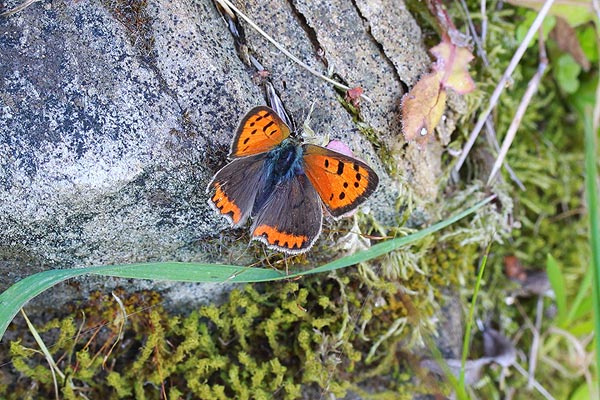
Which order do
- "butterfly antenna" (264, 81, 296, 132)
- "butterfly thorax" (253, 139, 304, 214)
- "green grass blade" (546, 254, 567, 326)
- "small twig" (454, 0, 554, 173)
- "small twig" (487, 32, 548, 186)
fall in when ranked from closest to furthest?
"butterfly thorax" (253, 139, 304, 214) → "butterfly antenna" (264, 81, 296, 132) → "small twig" (454, 0, 554, 173) → "small twig" (487, 32, 548, 186) → "green grass blade" (546, 254, 567, 326)

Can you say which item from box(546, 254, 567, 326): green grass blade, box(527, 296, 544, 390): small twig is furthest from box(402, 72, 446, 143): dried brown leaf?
box(527, 296, 544, 390): small twig

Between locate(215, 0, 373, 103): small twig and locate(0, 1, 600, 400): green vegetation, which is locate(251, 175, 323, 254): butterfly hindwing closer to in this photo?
locate(0, 1, 600, 400): green vegetation

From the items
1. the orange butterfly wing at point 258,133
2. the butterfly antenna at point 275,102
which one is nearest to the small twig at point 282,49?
the butterfly antenna at point 275,102

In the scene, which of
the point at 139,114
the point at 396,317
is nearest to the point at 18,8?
the point at 139,114

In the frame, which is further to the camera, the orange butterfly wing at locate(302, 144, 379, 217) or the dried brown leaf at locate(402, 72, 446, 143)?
the dried brown leaf at locate(402, 72, 446, 143)

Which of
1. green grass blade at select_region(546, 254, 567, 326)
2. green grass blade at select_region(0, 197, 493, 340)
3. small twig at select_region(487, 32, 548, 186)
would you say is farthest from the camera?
green grass blade at select_region(546, 254, 567, 326)

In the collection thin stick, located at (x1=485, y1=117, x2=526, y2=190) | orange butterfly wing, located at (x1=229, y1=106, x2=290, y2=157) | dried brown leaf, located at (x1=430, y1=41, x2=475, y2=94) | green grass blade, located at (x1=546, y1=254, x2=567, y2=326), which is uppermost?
orange butterfly wing, located at (x1=229, y1=106, x2=290, y2=157)

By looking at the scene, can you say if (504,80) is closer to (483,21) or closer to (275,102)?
(483,21)
